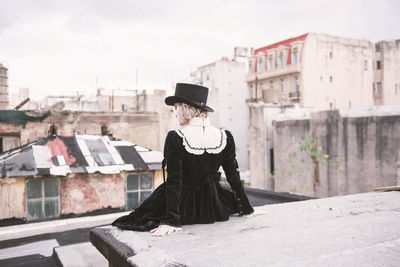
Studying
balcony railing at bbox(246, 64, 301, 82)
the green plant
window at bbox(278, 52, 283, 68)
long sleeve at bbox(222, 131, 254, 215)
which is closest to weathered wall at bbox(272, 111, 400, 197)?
the green plant

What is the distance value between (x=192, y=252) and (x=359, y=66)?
113ft

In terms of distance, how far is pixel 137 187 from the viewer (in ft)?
37.2

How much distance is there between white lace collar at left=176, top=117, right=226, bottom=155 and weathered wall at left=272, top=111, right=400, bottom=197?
13.5 metres

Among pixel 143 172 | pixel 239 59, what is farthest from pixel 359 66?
pixel 143 172

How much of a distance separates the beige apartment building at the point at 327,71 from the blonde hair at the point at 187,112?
2545 centimetres

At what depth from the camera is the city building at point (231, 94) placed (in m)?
36.8

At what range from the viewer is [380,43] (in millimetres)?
35219

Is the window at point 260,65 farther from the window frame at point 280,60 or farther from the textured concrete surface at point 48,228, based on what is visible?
the textured concrete surface at point 48,228

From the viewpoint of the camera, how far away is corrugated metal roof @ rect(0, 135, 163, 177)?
380 inches

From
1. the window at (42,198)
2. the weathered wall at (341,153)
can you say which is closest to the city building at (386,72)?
the weathered wall at (341,153)

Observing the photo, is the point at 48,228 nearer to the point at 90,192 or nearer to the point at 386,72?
the point at 90,192

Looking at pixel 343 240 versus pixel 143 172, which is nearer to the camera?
pixel 343 240

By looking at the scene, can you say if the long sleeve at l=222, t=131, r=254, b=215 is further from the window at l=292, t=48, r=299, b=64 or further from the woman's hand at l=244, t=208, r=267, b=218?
the window at l=292, t=48, r=299, b=64

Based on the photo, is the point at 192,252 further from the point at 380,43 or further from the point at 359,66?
the point at 380,43
